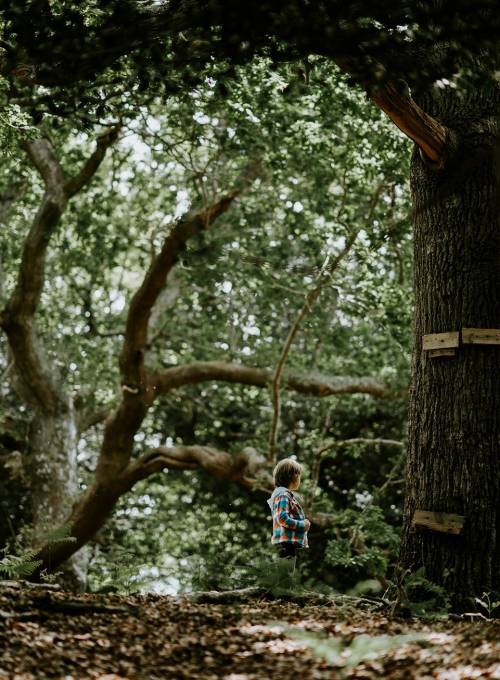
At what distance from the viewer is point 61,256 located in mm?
15500

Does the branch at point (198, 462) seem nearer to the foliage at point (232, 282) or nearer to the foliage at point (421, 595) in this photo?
the foliage at point (232, 282)

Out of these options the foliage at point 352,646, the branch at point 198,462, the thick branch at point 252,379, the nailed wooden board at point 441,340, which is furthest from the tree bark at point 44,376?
the foliage at point 352,646

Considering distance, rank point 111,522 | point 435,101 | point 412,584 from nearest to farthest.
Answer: point 412,584 < point 435,101 < point 111,522

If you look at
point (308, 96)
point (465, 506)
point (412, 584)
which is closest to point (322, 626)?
point (412, 584)

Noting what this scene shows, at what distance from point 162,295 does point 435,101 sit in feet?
34.1

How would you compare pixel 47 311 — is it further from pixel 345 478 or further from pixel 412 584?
pixel 412 584

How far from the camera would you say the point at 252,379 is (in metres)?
13.4

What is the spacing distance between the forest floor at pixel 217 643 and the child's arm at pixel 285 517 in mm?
1683

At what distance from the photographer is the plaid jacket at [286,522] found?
677 cm

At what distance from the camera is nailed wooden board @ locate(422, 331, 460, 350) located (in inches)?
240

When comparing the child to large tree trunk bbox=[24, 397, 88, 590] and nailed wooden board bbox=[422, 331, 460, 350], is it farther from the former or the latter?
large tree trunk bbox=[24, 397, 88, 590]

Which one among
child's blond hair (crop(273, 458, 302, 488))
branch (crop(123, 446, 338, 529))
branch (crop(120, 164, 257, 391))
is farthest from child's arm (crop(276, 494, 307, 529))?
branch (crop(120, 164, 257, 391))

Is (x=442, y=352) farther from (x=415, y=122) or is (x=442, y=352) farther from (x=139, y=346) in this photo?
(x=139, y=346)

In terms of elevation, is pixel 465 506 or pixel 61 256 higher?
pixel 61 256
